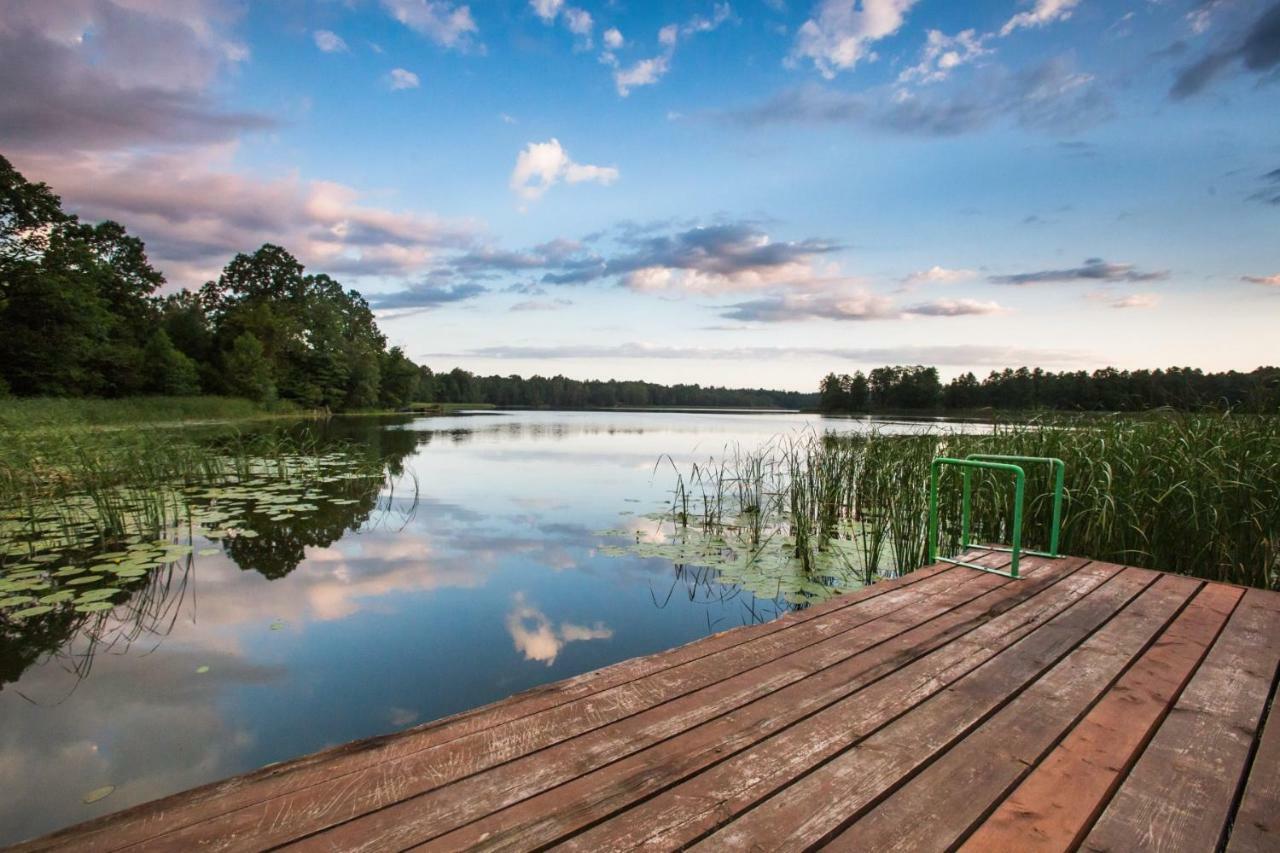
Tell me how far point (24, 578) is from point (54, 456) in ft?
16.1

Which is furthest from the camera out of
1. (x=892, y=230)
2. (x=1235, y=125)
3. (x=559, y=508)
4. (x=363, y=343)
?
(x=363, y=343)

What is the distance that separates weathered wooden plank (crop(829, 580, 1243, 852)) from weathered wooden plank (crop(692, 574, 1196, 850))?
0.04 meters

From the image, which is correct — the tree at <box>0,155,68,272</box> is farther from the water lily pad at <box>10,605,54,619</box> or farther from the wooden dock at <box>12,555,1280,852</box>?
the wooden dock at <box>12,555,1280,852</box>

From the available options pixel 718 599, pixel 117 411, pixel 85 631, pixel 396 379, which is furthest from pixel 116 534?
pixel 396 379

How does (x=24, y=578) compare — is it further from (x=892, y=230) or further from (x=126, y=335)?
(x=126, y=335)

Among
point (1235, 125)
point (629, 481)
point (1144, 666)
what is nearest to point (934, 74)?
point (1235, 125)

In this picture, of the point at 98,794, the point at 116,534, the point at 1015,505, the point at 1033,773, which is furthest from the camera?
the point at 116,534

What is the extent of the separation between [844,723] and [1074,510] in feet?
15.1

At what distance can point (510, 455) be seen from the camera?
1652cm

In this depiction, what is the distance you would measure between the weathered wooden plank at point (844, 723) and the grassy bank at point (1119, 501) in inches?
83.5

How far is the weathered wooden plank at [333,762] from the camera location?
1.26 meters

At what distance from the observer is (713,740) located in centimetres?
165

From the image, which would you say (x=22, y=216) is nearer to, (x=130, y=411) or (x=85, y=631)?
(x=130, y=411)

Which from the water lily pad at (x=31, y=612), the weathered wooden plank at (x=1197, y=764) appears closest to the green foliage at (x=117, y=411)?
the water lily pad at (x=31, y=612)
